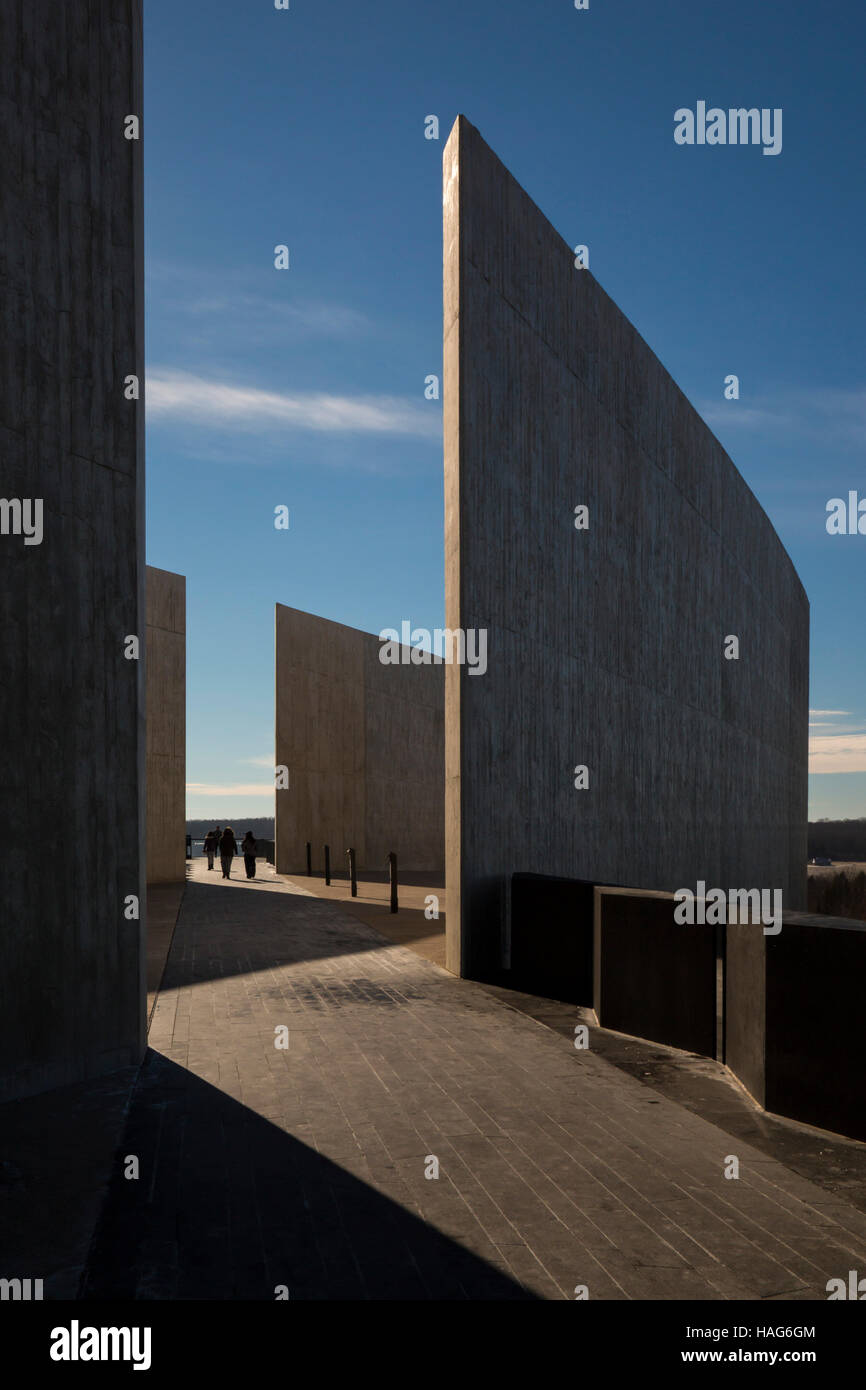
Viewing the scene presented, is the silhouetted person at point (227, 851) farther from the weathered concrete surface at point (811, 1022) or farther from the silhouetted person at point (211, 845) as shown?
the weathered concrete surface at point (811, 1022)

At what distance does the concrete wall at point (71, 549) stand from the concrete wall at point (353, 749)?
19.2 m

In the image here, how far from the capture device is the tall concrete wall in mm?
10320

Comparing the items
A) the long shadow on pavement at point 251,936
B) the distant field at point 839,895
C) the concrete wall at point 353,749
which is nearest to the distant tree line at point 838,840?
the distant field at point 839,895

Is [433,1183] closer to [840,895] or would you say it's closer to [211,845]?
[211,845]

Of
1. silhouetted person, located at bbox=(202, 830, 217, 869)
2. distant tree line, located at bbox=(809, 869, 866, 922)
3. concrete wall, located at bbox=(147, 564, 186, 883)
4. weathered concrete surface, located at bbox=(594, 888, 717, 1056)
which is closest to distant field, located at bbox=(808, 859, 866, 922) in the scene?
distant tree line, located at bbox=(809, 869, 866, 922)

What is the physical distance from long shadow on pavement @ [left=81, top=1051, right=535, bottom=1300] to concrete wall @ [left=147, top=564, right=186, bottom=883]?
62.1 feet

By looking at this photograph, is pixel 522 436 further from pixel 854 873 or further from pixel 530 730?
pixel 854 873

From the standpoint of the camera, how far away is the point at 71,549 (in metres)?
6.39

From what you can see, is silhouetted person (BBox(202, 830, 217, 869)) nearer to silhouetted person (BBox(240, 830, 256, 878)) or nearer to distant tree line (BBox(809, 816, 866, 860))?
silhouetted person (BBox(240, 830, 256, 878))

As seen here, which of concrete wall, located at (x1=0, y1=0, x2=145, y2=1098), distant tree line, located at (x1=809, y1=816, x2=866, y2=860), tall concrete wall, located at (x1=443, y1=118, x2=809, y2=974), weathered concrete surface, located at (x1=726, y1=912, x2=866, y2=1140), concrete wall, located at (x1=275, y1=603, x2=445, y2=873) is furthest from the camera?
distant tree line, located at (x1=809, y1=816, x2=866, y2=860)

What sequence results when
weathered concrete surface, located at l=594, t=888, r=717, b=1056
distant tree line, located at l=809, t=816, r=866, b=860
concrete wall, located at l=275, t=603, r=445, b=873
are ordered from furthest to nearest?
distant tree line, located at l=809, t=816, r=866, b=860, concrete wall, located at l=275, t=603, r=445, b=873, weathered concrete surface, located at l=594, t=888, r=717, b=1056

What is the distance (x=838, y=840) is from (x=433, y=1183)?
136 m

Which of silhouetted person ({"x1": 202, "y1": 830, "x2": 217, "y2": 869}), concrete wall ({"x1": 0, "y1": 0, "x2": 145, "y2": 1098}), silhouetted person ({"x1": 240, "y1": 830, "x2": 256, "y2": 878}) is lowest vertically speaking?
silhouetted person ({"x1": 202, "y1": 830, "x2": 217, "y2": 869})
